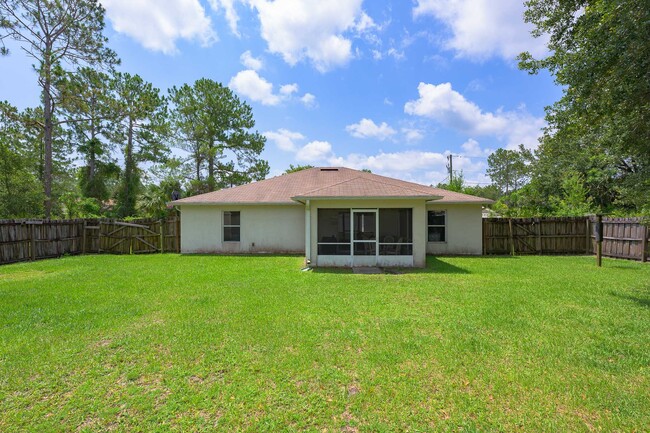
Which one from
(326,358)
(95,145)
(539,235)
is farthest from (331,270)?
(95,145)

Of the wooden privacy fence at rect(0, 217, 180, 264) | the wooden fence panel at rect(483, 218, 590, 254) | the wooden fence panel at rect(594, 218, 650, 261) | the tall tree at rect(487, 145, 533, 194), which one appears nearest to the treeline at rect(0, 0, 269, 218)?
the wooden privacy fence at rect(0, 217, 180, 264)

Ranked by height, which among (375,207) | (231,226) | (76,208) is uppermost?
(76,208)

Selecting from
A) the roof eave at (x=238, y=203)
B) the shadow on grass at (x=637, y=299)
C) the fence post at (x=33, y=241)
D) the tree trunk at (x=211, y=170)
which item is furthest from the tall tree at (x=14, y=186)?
the shadow on grass at (x=637, y=299)

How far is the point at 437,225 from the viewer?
14.1 m

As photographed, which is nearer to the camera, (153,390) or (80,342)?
(153,390)

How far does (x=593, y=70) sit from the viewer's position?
6055 millimetres

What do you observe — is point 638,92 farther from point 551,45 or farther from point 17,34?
point 17,34

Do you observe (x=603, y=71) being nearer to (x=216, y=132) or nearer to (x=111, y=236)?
(x=111, y=236)

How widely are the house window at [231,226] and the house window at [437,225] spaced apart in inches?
344

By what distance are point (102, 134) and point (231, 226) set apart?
21360 mm

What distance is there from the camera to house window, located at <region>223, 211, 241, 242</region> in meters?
14.3

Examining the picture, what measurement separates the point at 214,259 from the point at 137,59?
1026 centimetres

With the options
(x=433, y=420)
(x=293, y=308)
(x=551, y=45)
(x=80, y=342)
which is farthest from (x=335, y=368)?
(x=551, y=45)

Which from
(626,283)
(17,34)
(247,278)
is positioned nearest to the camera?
(626,283)
